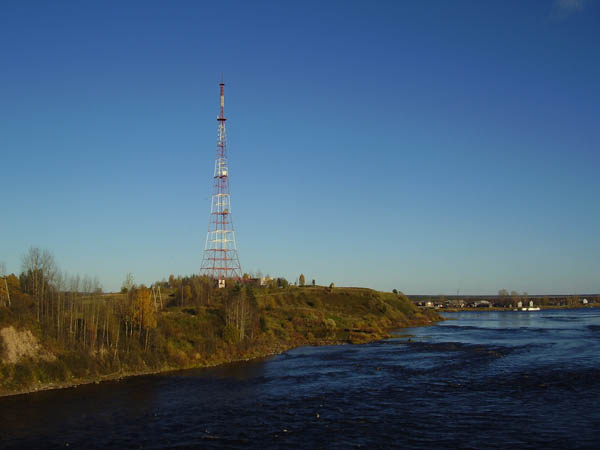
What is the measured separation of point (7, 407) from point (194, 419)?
59.8 ft

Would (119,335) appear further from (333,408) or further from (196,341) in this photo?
(333,408)

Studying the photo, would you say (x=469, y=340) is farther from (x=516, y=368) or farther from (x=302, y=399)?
(x=302, y=399)

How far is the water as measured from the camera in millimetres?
34469

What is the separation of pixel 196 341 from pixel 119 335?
1256cm

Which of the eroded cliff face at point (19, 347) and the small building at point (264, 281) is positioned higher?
the small building at point (264, 281)

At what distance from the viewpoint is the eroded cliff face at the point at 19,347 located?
51.9 meters

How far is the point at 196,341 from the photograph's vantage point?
74375mm

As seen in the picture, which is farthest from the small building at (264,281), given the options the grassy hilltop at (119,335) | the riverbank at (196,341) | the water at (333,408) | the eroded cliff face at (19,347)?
the eroded cliff face at (19,347)

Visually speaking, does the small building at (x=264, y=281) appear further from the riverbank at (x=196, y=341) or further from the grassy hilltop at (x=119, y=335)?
the grassy hilltop at (x=119, y=335)

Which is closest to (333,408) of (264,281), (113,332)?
(113,332)

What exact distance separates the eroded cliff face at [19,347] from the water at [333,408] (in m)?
6.37

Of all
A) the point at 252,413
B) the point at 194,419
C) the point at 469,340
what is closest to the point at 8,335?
the point at 194,419

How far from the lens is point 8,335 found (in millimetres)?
53281

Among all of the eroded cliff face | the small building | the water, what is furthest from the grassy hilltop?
the small building
